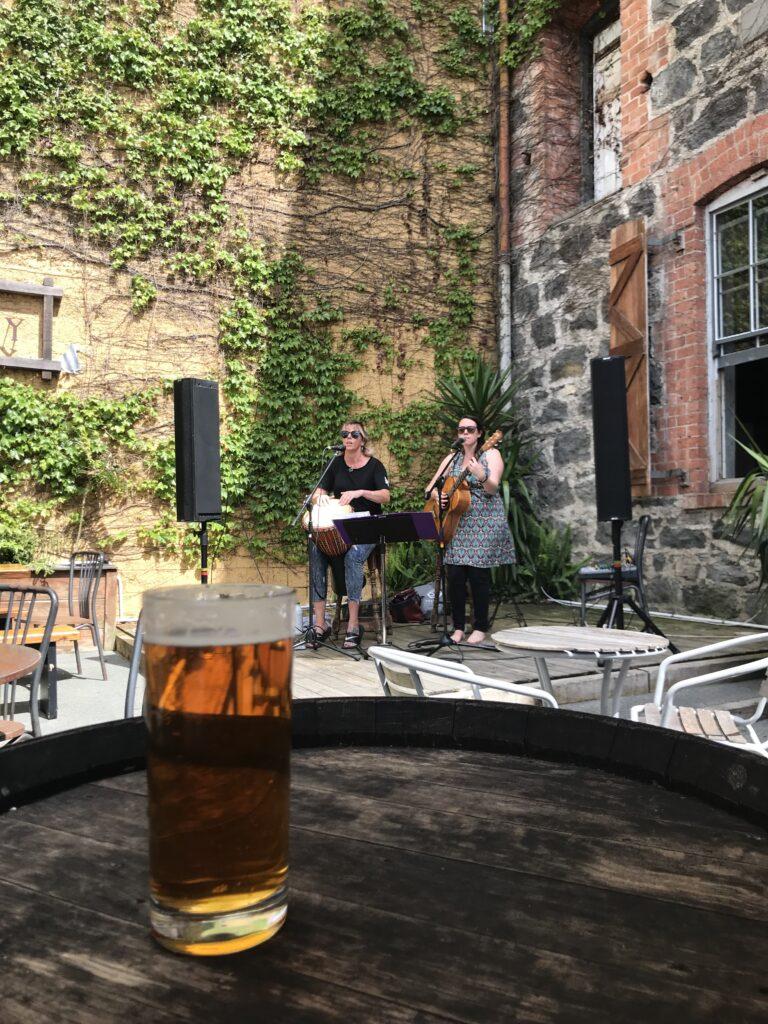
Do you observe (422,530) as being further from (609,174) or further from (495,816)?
(609,174)

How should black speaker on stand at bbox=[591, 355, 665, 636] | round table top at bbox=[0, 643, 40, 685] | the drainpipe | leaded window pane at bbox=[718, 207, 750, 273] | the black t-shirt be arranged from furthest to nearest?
1. the drainpipe
2. leaded window pane at bbox=[718, 207, 750, 273]
3. the black t-shirt
4. black speaker on stand at bbox=[591, 355, 665, 636]
5. round table top at bbox=[0, 643, 40, 685]

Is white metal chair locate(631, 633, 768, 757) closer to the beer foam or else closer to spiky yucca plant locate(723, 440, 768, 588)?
spiky yucca plant locate(723, 440, 768, 588)

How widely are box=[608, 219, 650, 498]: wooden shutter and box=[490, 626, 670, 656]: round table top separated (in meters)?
3.44

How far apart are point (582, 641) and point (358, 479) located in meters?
2.88

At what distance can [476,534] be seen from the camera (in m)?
4.64

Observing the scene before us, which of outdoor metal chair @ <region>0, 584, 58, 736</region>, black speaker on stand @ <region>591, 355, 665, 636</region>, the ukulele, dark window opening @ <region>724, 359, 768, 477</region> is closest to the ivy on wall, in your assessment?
outdoor metal chair @ <region>0, 584, 58, 736</region>

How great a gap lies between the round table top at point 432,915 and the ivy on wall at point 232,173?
5807mm

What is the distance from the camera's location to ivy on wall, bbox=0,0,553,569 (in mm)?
6117

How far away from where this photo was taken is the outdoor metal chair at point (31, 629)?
260cm

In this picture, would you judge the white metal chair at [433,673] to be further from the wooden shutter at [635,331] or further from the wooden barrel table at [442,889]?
the wooden shutter at [635,331]

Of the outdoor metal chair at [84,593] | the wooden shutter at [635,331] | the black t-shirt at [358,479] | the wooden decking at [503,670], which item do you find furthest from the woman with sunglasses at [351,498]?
the wooden shutter at [635,331]

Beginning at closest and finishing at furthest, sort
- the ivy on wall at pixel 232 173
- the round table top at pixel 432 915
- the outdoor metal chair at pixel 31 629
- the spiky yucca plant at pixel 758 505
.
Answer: the round table top at pixel 432 915 → the outdoor metal chair at pixel 31 629 → the spiky yucca plant at pixel 758 505 → the ivy on wall at pixel 232 173

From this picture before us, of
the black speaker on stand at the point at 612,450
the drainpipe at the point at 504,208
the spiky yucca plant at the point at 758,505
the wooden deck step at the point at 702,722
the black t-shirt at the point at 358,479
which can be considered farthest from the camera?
the drainpipe at the point at 504,208

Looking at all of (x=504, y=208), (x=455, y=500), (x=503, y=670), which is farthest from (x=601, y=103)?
(x=503, y=670)
